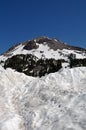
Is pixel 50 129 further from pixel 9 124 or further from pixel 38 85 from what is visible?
pixel 38 85

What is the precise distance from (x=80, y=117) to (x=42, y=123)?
3.10m

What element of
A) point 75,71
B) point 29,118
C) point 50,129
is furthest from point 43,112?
point 75,71

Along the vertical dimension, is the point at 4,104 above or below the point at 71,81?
below

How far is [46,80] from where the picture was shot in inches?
929

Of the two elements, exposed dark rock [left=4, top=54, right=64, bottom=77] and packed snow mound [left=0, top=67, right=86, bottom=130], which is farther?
exposed dark rock [left=4, top=54, right=64, bottom=77]

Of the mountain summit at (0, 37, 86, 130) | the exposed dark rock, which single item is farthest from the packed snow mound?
the exposed dark rock

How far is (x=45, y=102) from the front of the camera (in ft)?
66.7

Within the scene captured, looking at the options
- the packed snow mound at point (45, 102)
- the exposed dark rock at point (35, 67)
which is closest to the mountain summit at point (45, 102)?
the packed snow mound at point (45, 102)

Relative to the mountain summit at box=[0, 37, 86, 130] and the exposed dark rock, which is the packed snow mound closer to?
the mountain summit at box=[0, 37, 86, 130]

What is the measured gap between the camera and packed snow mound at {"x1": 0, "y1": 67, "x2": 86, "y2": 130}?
55.5ft

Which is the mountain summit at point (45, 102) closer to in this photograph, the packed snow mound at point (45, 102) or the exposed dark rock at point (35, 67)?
the packed snow mound at point (45, 102)

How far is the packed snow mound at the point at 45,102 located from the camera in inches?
666

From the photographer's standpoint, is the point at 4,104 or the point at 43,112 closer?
the point at 43,112

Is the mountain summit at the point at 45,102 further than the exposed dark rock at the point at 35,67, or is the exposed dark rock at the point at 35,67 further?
the exposed dark rock at the point at 35,67
